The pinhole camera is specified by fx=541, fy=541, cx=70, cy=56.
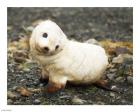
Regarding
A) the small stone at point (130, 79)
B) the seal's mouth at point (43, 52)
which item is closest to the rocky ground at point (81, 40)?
A: the small stone at point (130, 79)

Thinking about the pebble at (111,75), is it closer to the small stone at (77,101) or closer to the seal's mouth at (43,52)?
the small stone at (77,101)

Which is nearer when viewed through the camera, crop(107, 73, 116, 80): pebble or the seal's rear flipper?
the seal's rear flipper

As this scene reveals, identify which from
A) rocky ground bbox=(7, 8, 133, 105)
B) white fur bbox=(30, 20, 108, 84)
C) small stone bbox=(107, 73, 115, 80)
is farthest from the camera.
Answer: small stone bbox=(107, 73, 115, 80)

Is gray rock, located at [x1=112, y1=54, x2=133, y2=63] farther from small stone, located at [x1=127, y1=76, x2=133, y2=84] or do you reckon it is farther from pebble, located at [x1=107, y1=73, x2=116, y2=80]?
small stone, located at [x1=127, y1=76, x2=133, y2=84]

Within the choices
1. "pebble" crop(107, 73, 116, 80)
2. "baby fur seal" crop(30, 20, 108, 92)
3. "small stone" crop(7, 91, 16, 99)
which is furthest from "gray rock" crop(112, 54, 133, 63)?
"small stone" crop(7, 91, 16, 99)

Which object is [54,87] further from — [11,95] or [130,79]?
[130,79]
